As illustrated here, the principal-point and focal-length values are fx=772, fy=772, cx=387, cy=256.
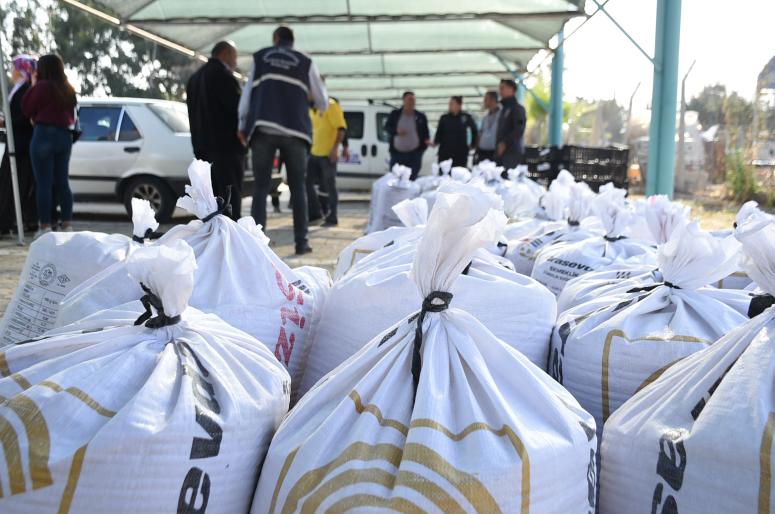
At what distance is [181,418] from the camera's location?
126 cm

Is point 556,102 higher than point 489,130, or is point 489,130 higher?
point 556,102

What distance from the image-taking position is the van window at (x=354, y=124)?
14609mm

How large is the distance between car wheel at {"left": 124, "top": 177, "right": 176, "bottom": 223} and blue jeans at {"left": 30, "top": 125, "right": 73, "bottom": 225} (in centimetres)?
219

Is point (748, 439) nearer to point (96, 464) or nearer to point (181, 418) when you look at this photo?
point (181, 418)

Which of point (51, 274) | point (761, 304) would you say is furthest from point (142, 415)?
point (51, 274)

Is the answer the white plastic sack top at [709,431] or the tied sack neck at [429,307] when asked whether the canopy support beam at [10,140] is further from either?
the white plastic sack top at [709,431]

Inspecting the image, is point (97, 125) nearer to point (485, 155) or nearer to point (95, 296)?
Result: point (485, 155)

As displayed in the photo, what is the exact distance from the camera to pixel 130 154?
8.98 m

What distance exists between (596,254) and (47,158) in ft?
17.5

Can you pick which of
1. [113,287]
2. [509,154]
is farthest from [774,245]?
[509,154]

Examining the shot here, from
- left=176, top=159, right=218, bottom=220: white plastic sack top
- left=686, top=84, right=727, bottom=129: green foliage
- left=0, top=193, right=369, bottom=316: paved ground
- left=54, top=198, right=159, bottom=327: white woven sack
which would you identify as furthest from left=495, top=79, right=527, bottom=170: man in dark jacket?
left=54, top=198, right=159, bottom=327: white woven sack

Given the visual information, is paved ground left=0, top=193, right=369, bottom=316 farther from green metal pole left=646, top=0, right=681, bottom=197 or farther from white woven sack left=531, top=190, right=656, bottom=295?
green metal pole left=646, top=0, right=681, bottom=197

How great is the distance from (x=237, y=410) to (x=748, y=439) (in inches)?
33.4

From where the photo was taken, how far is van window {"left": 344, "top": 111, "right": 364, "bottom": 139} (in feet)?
47.9
